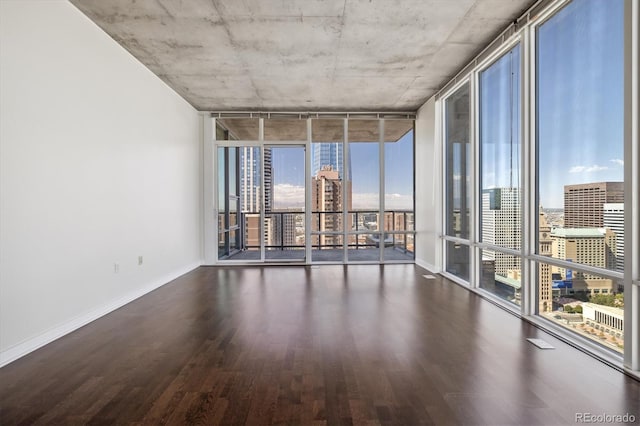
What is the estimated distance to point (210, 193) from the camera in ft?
21.1

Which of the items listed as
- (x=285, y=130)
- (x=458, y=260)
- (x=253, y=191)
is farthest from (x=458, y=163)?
(x=253, y=191)

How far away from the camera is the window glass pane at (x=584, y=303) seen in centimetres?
238

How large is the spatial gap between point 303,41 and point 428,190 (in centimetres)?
347

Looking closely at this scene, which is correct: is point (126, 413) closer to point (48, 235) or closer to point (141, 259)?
point (48, 235)

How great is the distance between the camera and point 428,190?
6.04 m

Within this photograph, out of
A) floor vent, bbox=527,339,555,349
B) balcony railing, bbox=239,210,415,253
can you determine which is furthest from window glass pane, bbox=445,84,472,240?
floor vent, bbox=527,339,555,349

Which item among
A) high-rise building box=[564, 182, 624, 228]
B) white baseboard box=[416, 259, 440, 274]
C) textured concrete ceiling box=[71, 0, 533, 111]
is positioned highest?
textured concrete ceiling box=[71, 0, 533, 111]

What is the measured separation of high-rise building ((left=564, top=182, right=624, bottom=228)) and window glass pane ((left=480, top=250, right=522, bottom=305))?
81 cm

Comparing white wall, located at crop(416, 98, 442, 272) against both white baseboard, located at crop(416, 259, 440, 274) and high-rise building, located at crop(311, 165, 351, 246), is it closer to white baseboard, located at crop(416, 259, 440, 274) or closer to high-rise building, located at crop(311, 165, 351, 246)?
white baseboard, located at crop(416, 259, 440, 274)

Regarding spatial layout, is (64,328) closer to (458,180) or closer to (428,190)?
(458,180)

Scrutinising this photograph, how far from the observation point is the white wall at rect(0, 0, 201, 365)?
244 cm

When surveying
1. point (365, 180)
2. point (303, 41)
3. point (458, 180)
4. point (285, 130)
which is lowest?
point (458, 180)

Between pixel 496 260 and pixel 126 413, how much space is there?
12.5ft

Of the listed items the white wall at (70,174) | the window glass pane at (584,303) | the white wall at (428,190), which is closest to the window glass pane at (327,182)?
the white wall at (428,190)
